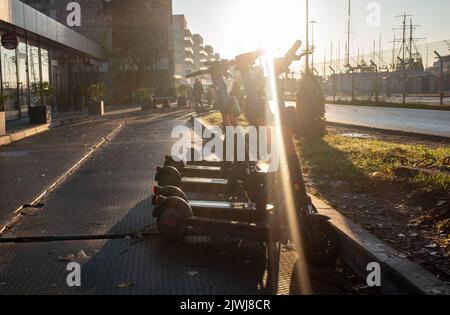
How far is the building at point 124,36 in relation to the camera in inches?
2415

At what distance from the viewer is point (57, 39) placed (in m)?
28.8

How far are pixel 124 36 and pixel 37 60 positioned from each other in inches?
1402

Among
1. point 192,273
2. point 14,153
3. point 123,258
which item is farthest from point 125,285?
point 14,153

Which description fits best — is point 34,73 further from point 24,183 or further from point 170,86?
point 170,86

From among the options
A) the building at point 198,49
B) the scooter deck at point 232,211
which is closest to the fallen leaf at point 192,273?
the scooter deck at point 232,211

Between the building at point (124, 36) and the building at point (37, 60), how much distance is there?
682 inches

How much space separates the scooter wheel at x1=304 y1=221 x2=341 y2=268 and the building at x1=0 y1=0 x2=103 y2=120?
695 inches

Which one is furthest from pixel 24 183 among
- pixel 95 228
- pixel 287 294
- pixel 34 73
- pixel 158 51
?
pixel 158 51

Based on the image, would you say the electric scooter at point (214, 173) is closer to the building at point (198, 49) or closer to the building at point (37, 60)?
the building at point (37, 60)

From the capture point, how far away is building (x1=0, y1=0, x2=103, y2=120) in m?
23.0

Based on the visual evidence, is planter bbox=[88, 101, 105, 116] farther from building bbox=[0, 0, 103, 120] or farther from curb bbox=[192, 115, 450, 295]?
curb bbox=[192, 115, 450, 295]

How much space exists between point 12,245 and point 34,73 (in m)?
25.1

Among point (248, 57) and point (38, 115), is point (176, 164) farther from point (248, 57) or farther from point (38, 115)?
point (38, 115)

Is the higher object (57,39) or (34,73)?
(57,39)
